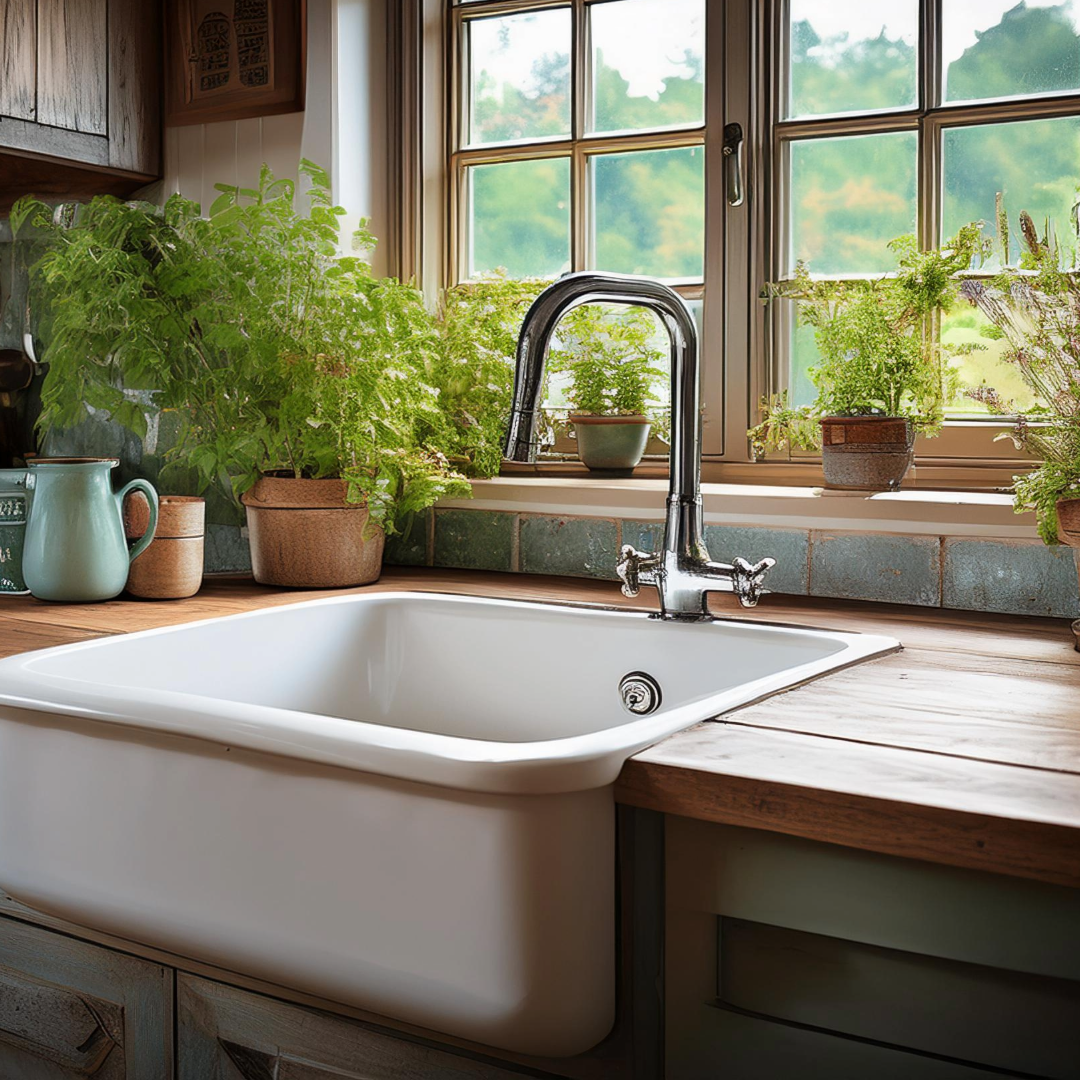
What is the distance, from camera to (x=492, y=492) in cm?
174

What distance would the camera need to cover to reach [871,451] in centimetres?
152

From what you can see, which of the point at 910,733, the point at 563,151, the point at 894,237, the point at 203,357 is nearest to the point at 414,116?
the point at 563,151

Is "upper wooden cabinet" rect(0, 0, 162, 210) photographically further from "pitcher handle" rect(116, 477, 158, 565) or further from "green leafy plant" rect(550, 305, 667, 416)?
"green leafy plant" rect(550, 305, 667, 416)

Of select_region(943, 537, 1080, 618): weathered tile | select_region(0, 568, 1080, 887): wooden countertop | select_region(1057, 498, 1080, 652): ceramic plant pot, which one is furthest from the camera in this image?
select_region(943, 537, 1080, 618): weathered tile

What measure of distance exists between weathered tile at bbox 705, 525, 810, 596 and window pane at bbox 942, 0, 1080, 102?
24.6 inches

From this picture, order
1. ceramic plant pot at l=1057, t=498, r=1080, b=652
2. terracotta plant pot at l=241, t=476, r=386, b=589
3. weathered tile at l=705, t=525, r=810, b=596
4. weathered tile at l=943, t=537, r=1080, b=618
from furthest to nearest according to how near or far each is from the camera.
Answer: terracotta plant pot at l=241, t=476, r=386, b=589 → weathered tile at l=705, t=525, r=810, b=596 → weathered tile at l=943, t=537, r=1080, b=618 → ceramic plant pot at l=1057, t=498, r=1080, b=652

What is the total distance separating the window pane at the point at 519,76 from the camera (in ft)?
6.31

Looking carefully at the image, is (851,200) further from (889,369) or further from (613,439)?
(613,439)

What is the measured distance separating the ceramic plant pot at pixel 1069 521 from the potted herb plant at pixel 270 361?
2.54 feet

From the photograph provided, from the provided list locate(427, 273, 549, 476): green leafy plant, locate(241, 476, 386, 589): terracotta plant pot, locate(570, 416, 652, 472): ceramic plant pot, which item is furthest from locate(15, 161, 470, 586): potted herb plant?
locate(570, 416, 652, 472): ceramic plant pot

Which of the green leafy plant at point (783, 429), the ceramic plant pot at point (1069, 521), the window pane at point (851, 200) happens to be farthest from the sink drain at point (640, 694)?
the window pane at point (851, 200)

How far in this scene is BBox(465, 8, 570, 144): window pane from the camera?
1925 millimetres

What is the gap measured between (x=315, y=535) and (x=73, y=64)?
84 centimetres

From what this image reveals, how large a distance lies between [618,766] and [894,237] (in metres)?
1.12
